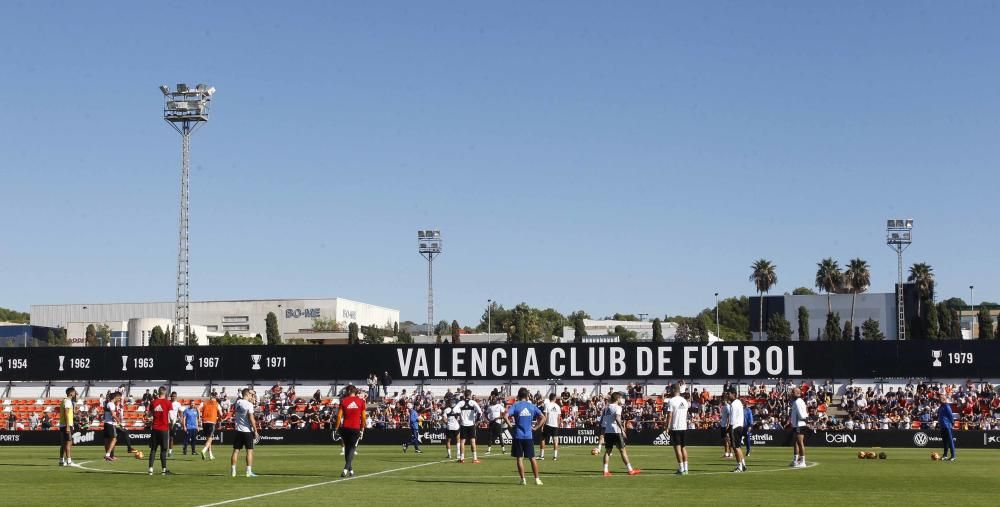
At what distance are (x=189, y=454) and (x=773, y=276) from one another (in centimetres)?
11340

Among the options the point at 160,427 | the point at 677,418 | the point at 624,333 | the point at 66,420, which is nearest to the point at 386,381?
the point at 66,420

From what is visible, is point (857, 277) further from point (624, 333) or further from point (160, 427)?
point (160, 427)

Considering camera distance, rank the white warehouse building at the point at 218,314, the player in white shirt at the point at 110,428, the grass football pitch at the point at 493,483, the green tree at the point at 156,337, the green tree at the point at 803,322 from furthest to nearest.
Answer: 1. the white warehouse building at the point at 218,314
2. the green tree at the point at 156,337
3. the green tree at the point at 803,322
4. the player in white shirt at the point at 110,428
5. the grass football pitch at the point at 493,483

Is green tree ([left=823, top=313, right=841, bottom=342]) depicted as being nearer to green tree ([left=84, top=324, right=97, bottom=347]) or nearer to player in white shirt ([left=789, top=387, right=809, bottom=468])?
player in white shirt ([left=789, top=387, right=809, bottom=468])

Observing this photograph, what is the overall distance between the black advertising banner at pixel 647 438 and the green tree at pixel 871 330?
7052cm

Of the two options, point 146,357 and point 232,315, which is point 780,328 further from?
point 232,315

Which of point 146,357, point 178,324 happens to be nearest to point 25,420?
point 146,357

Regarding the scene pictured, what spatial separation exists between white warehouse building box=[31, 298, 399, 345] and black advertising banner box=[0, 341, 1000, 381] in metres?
102

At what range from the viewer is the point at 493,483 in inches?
891

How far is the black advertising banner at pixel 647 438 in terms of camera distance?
4447 centimetres

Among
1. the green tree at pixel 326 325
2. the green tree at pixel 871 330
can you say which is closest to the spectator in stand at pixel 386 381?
the green tree at pixel 871 330

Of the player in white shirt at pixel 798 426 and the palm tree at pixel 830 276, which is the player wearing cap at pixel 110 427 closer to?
the player in white shirt at pixel 798 426

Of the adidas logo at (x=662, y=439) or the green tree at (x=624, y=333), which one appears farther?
the green tree at (x=624, y=333)

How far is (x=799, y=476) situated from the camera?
24438 mm
